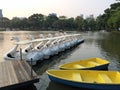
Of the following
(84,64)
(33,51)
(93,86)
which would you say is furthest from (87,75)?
(33,51)

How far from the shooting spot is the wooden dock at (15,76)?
1184 centimetres

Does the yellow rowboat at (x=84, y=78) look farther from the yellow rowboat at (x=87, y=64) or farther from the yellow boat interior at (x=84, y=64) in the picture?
the yellow boat interior at (x=84, y=64)

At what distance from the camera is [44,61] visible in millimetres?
23641

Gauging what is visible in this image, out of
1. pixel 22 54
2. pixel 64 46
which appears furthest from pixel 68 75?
pixel 64 46

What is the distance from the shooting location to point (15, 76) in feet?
42.8

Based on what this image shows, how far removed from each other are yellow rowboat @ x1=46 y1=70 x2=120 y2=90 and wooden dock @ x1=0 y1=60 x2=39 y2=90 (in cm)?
169

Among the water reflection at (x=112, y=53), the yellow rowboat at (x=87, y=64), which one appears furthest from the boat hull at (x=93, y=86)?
the water reflection at (x=112, y=53)

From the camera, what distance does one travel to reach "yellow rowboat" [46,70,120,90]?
13.3 meters

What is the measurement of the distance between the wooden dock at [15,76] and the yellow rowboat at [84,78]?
1687 mm

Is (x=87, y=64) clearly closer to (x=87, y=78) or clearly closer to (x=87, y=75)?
(x=87, y=75)

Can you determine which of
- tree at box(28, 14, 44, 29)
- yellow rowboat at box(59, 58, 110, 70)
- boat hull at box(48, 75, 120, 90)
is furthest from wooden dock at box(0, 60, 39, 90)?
tree at box(28, 14, 44, 29)

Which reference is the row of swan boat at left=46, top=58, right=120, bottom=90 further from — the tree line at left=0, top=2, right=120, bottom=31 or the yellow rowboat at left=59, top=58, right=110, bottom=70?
the tree line at left=0, top=2, right=120, bottom=31

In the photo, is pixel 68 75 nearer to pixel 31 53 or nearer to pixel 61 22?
pixel 31 53

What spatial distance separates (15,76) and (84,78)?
485cm
